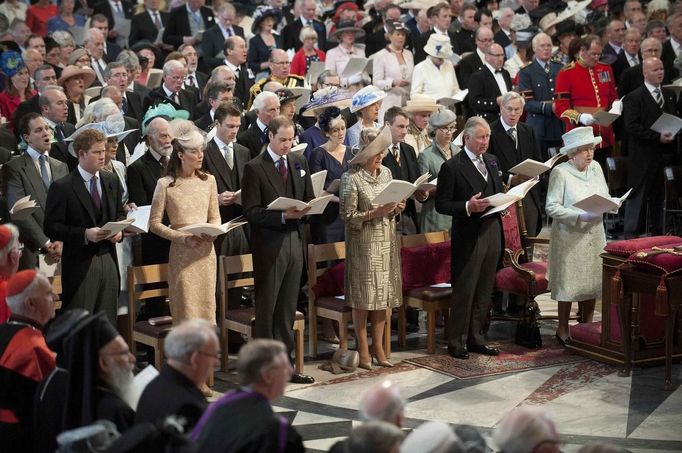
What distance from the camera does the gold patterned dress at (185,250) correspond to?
298 inches

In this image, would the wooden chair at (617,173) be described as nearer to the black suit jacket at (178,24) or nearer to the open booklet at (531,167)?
the open booklet at (531,167)

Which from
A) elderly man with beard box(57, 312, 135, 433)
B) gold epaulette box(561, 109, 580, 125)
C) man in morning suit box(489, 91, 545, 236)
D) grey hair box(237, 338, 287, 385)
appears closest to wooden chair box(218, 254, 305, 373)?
man in morning suit box(489, 91, 545, 236)

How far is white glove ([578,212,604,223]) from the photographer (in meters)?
8.56

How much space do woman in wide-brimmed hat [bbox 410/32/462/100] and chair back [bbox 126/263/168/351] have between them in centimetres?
480

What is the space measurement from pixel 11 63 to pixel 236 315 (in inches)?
152

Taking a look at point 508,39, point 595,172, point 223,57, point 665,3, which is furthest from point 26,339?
point 665,3

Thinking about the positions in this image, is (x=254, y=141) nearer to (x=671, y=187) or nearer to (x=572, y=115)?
(x=572, y=115)

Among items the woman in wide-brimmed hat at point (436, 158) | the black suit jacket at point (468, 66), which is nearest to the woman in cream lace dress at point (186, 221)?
the woman in wide-brimmed hat at point (436, 158)

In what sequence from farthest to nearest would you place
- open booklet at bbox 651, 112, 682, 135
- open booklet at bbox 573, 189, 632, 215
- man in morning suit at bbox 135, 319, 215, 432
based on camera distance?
1. open booklet at bbox 651, 112, 682, 135
2. open booklet at bbox 573, 189, 632, 215
3. man in morning suit at bbox 135, 319, 215, 432

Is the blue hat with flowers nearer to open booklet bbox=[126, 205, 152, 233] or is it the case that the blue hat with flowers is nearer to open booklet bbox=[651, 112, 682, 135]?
open booklet bbox=[126, 205, 152, 233]

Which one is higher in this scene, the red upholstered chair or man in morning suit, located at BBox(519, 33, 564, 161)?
man in morning suit, located at BBox(519, 33, 564, 161)

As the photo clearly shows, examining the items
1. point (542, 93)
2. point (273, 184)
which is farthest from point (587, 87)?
point (273, 184)

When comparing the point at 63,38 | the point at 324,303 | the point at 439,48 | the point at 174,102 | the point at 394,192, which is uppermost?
the point at 63,38

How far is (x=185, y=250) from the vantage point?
7.62 m
